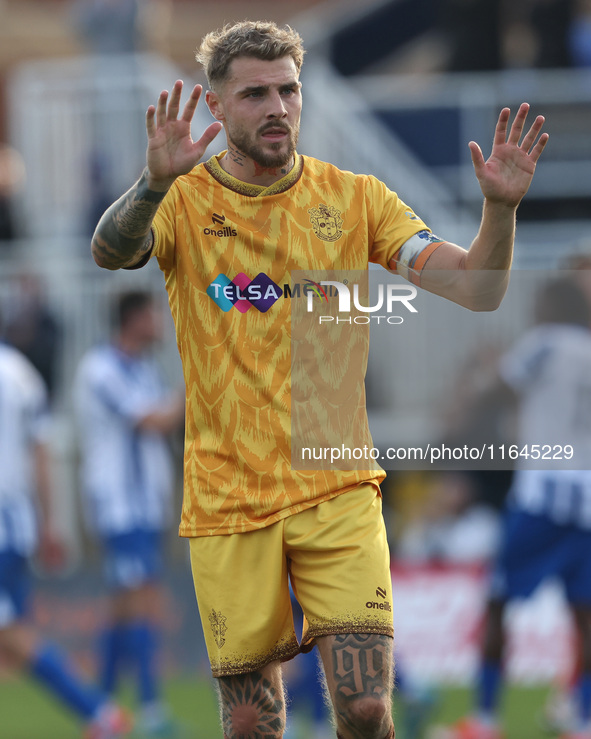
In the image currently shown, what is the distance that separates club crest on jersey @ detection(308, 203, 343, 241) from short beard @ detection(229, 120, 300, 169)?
7.6 inches

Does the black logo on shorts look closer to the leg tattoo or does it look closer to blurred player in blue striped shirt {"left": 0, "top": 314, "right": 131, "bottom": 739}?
the leg tattoo

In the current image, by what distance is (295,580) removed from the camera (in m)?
4.37

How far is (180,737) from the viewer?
320 inches

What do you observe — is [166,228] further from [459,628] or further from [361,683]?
[459,628]

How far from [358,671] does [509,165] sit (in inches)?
64.7

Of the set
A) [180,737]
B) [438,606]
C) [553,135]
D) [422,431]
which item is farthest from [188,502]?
[553,135]

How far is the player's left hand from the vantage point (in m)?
4.02

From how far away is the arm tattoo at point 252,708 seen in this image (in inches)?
170

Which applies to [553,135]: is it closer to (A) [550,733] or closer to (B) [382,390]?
(B) [382,390]

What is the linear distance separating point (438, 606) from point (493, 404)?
1679 millimetres

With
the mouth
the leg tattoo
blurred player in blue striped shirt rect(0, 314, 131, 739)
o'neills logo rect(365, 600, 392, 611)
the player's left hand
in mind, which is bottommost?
blurred player in blue striped shirt rect(0, 314, 131, 739)

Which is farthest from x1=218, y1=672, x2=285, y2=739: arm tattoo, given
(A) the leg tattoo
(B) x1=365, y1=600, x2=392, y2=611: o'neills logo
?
(B) x1=365, y1=600, x2=392, y2=611: o'neills logo

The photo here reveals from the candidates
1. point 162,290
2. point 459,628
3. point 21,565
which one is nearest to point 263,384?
point 21,565

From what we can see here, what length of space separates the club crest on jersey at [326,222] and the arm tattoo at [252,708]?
4.84 feet
